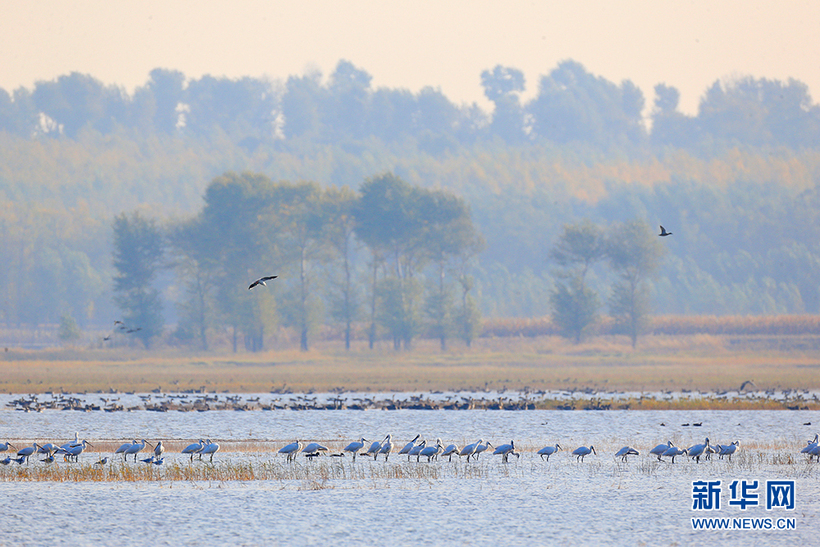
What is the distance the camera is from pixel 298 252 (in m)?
101

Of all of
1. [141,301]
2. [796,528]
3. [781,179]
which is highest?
[781,179]

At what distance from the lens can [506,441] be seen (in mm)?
35312

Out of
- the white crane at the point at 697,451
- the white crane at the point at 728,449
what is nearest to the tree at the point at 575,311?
the white crane at the point at 728,449

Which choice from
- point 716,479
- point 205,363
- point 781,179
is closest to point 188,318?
point 205,363

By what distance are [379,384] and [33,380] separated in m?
22.8

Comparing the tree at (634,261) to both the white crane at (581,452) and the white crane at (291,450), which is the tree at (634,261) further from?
the white crane at (291,450)

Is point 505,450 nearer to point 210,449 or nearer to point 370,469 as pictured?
point 370,469

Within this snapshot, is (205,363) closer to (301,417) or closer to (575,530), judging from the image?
(301,417)

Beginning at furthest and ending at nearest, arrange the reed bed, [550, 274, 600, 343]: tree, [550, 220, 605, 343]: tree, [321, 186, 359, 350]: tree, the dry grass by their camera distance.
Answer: [321, 186, 359, 350]: tree
[550, 220, 605, 343]: tree
[550, 274, 600, 343]: tree
the dry grass
the reed bed

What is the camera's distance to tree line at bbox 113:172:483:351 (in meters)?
98.1

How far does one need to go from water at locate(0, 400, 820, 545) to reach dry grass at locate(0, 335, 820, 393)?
30.2m

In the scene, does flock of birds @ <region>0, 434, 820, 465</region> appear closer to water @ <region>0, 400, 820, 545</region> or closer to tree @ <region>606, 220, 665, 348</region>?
water @ <region>0, 400, 820, 545</region>

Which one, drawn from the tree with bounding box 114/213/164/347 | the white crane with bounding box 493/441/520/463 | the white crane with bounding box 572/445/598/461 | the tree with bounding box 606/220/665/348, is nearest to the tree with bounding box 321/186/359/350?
the tree with bounding box 114/213/164/347

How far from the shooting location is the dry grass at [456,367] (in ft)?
218
